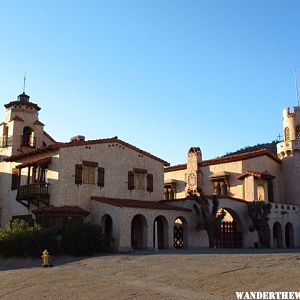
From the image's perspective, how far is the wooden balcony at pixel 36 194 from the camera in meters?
31.5

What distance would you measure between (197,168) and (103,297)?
1204 inches

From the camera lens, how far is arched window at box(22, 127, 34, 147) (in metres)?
39.1

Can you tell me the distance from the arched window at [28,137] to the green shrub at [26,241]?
42.6 feet

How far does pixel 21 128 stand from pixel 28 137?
115cm

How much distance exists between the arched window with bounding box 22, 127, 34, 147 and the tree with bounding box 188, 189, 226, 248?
15709 mm

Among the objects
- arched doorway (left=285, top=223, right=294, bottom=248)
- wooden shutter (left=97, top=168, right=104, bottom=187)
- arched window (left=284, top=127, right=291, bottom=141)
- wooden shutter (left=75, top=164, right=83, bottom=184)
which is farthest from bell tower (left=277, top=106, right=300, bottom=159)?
wooden shutter (left=75, top=164, right=83, bottom=184)

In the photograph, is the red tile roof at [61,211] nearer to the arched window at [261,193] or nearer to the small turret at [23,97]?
the small turret at [23,97]

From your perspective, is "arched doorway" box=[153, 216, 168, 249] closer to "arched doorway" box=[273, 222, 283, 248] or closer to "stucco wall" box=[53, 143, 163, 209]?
A: "stucco wall" box=[53, 143, 163, 209]

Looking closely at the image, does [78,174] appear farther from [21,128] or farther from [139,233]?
[21,128]

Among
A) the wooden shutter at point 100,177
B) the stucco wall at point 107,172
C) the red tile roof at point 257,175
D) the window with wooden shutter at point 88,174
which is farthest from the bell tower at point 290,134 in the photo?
the window with wooden shutter at point 88,174

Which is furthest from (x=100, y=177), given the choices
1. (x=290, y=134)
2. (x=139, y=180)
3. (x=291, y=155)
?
(x=290, y=134)

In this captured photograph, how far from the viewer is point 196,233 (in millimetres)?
34125

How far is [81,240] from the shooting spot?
26.8m

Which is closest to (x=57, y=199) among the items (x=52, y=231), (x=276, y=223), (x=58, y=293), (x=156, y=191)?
(x=52, y=231)
